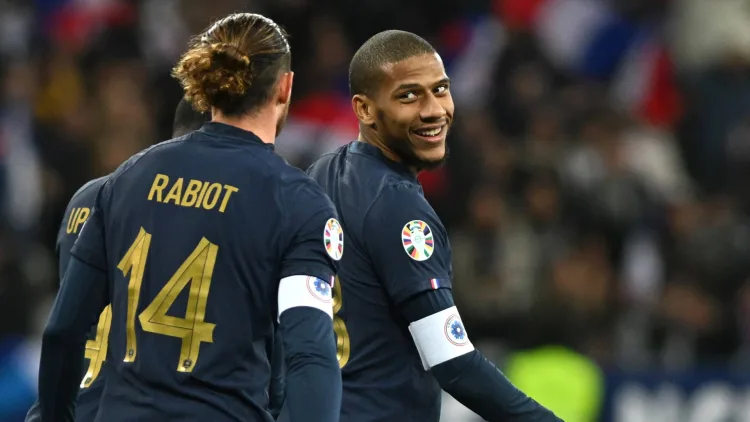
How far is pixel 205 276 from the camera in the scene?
3867 millimetres

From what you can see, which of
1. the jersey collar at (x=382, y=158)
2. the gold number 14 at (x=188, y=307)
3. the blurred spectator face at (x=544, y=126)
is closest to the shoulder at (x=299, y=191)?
the gold number 14 at (x=188, y=307)

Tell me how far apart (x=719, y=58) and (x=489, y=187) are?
3464 mm

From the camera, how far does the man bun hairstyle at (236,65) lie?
157 inches

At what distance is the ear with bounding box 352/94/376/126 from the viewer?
489 centimetres

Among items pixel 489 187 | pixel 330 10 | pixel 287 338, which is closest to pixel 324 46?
pixel 330 10

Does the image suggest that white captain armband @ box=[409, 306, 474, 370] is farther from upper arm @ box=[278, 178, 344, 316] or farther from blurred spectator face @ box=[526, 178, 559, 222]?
blurred spectator face @ box=[526, 178, 559, 222]

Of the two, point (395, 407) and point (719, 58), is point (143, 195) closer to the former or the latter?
point (395, 407)

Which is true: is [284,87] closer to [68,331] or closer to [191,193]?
[191,193]

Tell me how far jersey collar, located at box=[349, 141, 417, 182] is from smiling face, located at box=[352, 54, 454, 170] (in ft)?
0.12

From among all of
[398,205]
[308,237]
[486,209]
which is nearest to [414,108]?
[398,205]

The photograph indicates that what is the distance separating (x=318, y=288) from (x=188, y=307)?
1.15ft

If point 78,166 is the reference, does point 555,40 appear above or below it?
above

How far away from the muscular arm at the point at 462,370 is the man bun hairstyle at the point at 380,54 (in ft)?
2.63

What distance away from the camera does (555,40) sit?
1291 cm
